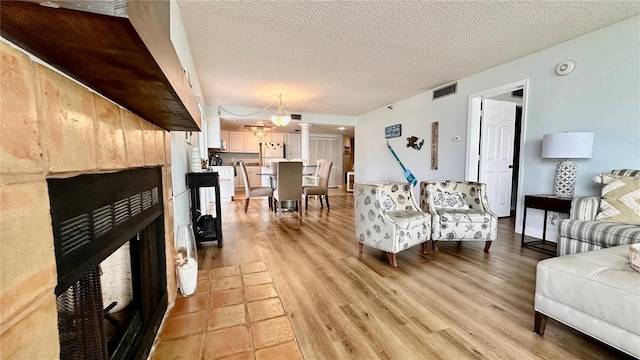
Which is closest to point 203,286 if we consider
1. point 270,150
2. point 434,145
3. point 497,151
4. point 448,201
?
point 448,201

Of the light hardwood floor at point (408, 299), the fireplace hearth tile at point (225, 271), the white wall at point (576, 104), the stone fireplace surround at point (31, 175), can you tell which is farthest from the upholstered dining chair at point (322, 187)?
the stone fireplace surround at point (31, 175)

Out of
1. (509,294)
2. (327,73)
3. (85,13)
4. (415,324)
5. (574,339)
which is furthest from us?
(327,73)

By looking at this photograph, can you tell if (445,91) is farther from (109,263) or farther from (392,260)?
(109,263)

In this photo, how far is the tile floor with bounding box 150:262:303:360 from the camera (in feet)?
3.75

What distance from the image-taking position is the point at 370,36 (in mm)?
2570

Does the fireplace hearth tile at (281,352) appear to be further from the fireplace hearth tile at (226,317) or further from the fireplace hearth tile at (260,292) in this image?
the fireplace hearth tile at (260,292)

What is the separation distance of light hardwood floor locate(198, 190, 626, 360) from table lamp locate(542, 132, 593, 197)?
781 millimetres

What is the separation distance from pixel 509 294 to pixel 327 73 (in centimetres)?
336

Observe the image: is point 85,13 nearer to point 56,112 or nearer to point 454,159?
point 56,112

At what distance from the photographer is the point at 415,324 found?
1396 millimetres

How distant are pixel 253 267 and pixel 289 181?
209 cm

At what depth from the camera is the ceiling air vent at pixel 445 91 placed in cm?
406

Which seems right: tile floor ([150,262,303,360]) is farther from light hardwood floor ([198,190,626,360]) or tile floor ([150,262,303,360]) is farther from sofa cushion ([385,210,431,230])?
sofa cushion ([385,210,431,230])

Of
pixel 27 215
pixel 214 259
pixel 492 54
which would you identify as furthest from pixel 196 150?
pixel 492 54
